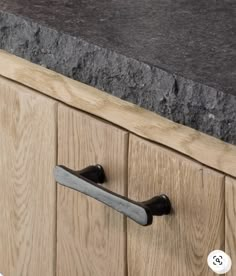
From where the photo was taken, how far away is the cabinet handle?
3.48ft

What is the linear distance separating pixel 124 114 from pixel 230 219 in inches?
7.1

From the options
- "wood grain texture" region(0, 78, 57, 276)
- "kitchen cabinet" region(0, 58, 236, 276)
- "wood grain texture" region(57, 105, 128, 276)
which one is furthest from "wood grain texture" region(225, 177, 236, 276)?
"wood grain texture" region(0, 78, 57, 276)

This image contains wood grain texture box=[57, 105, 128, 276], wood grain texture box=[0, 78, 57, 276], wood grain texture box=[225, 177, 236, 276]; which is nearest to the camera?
wood grain texture box=[225, 177, 236, 276]

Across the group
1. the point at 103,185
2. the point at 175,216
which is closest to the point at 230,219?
the point at 175,216

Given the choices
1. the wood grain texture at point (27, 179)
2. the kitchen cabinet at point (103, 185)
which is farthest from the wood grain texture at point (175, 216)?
the wood grain texture at point (27, 179)

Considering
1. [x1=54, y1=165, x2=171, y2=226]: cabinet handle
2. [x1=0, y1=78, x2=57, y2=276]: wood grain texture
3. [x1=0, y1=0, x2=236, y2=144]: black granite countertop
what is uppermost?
[x1=0, y1=0, x2=236, y2=144]: black granite countertop

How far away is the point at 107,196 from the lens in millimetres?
1097

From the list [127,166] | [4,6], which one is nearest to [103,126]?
[127,166]

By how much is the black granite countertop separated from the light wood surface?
0.07ft

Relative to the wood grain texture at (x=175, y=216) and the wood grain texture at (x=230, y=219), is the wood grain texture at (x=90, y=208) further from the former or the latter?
the wood grain texture at (x=230, y=219)

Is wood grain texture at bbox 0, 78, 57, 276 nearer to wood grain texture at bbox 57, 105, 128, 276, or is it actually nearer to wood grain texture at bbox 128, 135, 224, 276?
wood grain texture at bbox 57, 105, 128, 276

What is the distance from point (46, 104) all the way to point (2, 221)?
232mm

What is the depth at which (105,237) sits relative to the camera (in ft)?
3.89

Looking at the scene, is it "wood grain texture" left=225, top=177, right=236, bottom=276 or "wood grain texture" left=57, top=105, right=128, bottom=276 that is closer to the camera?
"wood grain texture" left=225, top=177, right=236, bottom=276
